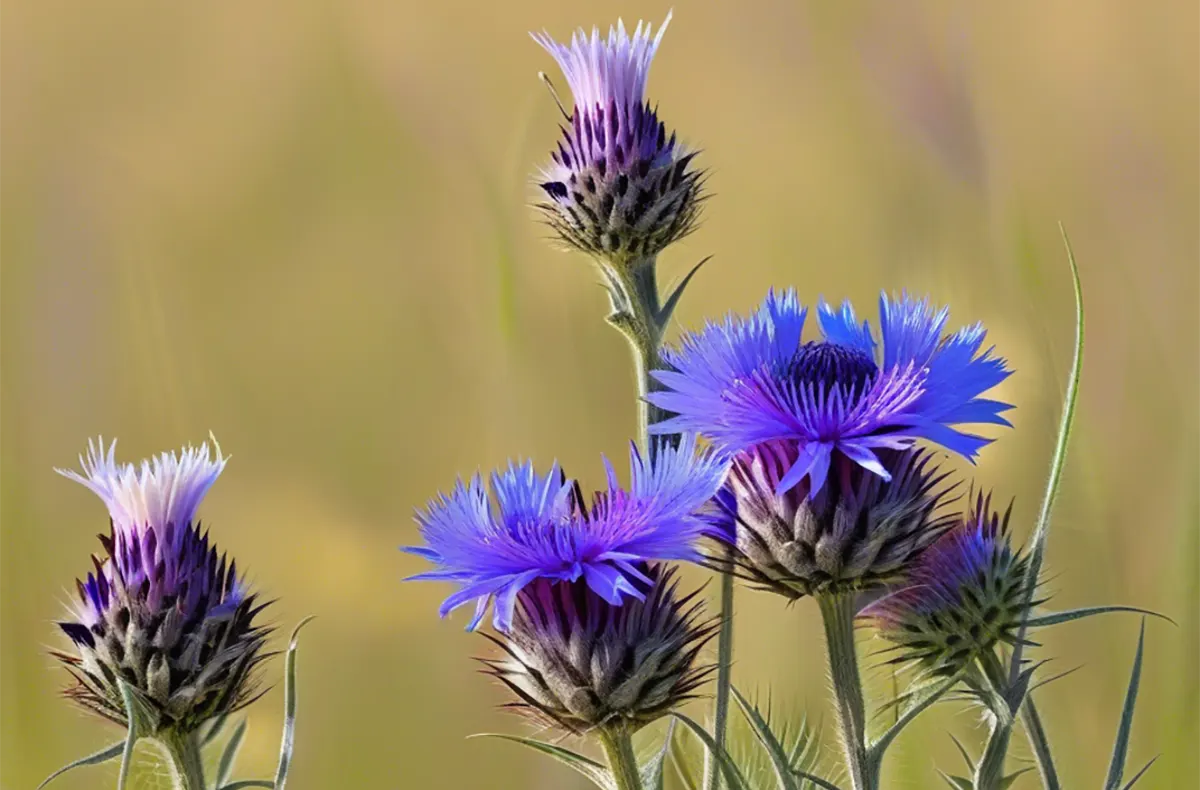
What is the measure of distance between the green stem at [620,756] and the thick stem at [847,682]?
0.44 ft

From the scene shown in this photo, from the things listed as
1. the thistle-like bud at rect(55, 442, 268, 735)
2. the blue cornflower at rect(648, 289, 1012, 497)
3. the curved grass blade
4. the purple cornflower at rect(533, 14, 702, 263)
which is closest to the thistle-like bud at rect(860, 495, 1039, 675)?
the curved grass blade

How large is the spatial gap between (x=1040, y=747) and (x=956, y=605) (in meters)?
0.13

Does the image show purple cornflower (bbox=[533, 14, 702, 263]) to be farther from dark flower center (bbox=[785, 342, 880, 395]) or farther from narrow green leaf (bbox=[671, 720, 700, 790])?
narrow green leaf (bbox=[671, 720, 700, 790])

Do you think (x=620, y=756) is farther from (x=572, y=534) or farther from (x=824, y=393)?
(x=824, y=393)

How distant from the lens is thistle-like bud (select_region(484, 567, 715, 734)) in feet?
2.38

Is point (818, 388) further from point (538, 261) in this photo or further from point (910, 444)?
point (538, 261)

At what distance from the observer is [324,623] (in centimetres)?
177

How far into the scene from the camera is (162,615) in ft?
2.88

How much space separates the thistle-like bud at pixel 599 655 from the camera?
2.38ft

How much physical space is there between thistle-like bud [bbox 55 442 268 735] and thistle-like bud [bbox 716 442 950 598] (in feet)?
1.24

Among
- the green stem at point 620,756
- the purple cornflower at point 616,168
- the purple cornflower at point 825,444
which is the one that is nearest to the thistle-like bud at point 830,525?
the purple cornflower at point 825,444

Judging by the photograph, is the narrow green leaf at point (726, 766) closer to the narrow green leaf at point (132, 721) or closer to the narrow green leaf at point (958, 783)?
the narrow green leaf at point (958, 783)

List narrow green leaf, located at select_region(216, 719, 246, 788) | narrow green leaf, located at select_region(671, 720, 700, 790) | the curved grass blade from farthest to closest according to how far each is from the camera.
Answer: narrow green leaf, located at select_region(671, 720, 700, 790)
narrow green leaf, located at select_region(216, 719, 246, 788)
the curved grass blade

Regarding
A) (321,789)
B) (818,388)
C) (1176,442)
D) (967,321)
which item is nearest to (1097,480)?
(1176,442)
